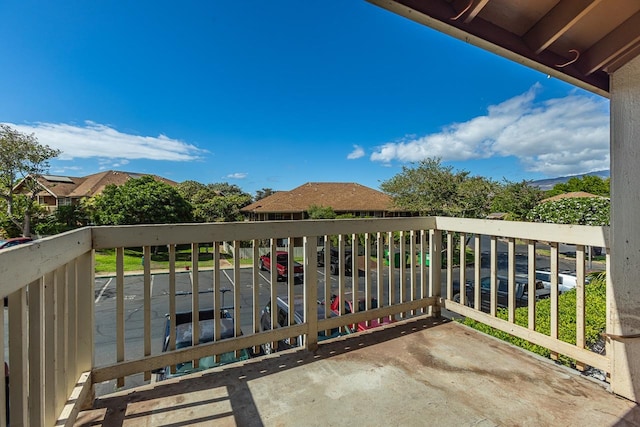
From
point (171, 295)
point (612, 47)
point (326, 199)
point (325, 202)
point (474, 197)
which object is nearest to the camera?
point (612, 47)

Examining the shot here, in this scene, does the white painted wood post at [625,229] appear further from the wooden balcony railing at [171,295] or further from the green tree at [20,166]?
the green tree at [20,166]

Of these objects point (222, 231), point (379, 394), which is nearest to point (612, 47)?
point (379, 394)

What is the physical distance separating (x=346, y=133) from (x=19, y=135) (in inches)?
884

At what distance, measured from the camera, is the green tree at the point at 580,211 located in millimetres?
8375

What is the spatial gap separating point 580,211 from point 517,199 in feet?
36.4

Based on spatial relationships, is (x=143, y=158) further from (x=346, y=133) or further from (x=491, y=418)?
(x=491, y=418)

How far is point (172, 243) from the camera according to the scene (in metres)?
1.77

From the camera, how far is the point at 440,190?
15.7 metres

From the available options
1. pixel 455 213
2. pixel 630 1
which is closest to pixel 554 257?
pixel 630 1

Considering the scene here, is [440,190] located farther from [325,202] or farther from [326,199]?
[326,199]

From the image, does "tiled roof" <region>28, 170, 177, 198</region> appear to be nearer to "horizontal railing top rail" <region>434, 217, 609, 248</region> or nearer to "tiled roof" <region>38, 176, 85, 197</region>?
"tiled roof" <region>38, 176, 85, 197</region>

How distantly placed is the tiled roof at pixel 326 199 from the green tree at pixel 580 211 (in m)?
10.3

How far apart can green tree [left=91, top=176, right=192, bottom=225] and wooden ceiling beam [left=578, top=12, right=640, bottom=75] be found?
19.3 meters

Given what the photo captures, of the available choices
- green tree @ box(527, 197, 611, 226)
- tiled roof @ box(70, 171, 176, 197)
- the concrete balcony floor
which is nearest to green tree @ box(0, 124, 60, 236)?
tiled roof @ box(70, 171, 176, 197)
